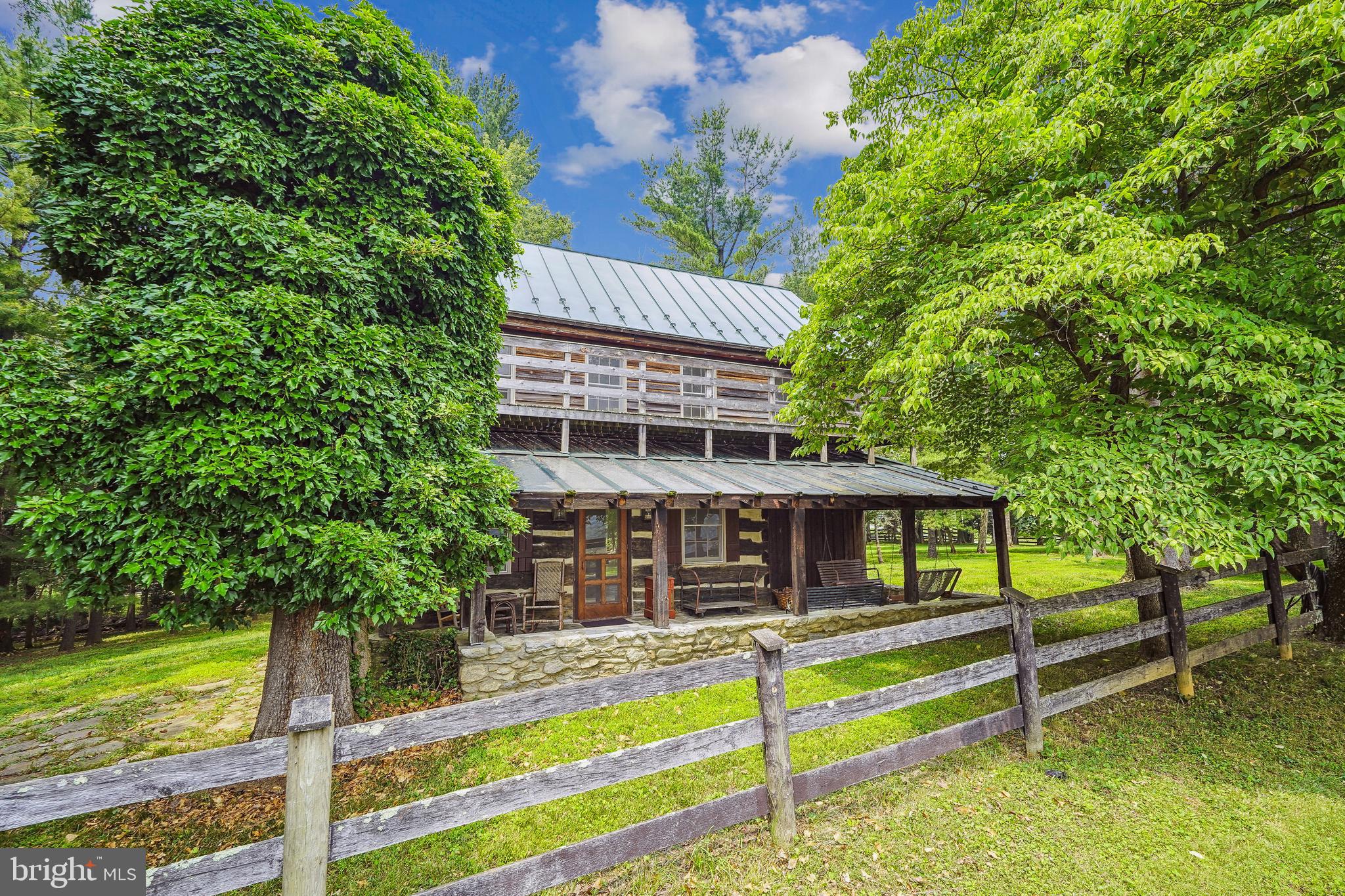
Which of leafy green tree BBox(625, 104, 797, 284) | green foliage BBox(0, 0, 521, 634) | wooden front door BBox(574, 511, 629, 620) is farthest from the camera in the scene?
leafy green tree BBox(625, 104, 797, 284)

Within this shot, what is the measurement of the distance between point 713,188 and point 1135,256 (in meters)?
23.1

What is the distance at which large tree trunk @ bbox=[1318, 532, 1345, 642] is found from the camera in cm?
753

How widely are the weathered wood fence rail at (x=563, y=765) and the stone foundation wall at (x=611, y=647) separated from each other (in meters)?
2.53

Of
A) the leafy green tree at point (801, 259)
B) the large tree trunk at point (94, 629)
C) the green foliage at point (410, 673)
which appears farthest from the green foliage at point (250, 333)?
the leafy green tree at point (801, 259)

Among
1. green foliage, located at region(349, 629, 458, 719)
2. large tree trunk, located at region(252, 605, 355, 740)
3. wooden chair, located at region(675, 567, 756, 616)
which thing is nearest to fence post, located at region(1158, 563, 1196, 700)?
wooden chair, located at region(675, 567, 756, 616)

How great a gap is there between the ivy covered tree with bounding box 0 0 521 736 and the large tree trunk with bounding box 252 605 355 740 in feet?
0.08

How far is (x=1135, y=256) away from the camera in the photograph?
14.8 feet

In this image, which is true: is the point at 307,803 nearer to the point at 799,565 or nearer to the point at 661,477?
the point at 661,477

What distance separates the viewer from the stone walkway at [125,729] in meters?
5.63

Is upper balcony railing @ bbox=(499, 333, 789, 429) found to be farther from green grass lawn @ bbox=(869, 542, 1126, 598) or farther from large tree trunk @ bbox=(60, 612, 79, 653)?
large tree trunk @ bbox=(60, 612, 79, 653)

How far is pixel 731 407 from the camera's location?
12.4 meters

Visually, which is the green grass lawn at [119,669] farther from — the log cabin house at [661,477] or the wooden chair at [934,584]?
the wooden chair at [934,584]

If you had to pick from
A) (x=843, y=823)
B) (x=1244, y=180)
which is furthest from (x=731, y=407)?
(x=843, y=823)

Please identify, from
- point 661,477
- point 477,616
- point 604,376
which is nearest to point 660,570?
point 661,477
